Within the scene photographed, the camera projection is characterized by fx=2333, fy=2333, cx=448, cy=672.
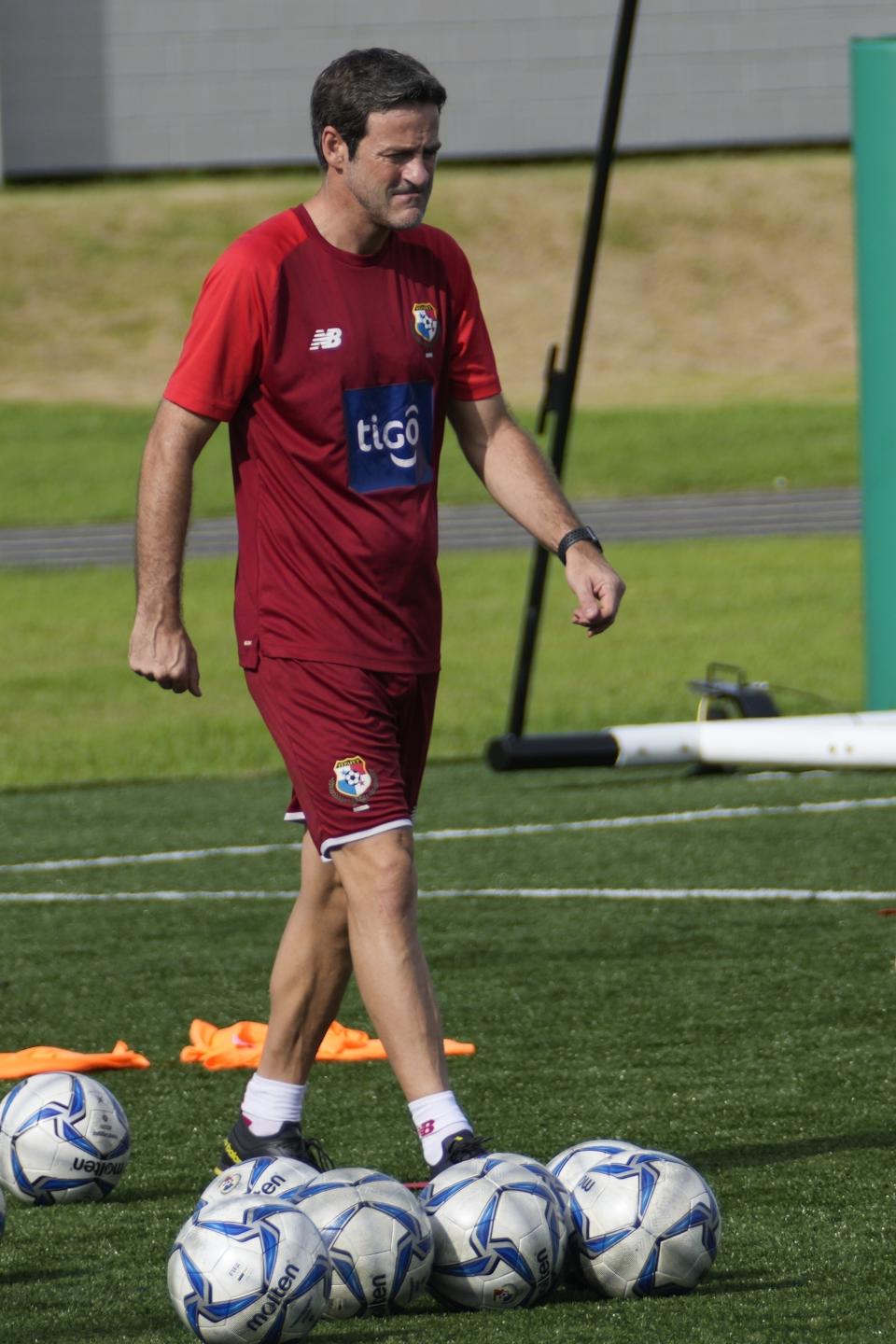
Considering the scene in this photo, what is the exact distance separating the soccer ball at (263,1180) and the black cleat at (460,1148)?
41 cm

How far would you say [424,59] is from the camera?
40.4 metres

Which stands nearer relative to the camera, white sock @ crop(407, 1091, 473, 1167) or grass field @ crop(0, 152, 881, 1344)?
grass field @ crop(0, 152, 881, 1344)

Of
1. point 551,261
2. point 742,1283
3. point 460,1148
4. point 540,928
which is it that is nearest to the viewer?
point 742,1283

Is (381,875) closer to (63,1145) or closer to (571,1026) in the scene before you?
(63,1145)

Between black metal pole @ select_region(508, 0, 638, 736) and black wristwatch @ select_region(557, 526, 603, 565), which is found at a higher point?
black metal pole @ select_region(508, 0, 638, 736)

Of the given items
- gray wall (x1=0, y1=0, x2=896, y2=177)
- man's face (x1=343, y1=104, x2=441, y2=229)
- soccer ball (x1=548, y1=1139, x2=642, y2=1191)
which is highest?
gray wall (x1=0, y1=0, x2=896, y2=177)

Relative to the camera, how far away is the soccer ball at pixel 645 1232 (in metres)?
3.70

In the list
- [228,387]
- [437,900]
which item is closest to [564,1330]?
[228,387]

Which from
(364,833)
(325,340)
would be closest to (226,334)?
(325,340)

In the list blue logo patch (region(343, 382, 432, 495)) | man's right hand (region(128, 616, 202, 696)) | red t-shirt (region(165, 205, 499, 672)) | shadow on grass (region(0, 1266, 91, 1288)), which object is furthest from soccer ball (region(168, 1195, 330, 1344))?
blue logo patch (region(343, 382, 432, 495))

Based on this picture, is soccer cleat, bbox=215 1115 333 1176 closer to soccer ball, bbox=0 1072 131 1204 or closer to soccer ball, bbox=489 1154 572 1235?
soccer ball, bbox=0 1072 131 1204

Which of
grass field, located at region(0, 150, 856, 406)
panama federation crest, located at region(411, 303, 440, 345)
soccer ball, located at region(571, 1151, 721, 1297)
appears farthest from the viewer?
grass field, located at region(0, 150, 856, 406)

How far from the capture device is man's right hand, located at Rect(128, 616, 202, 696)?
418 centimetres

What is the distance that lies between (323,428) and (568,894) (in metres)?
3.74
